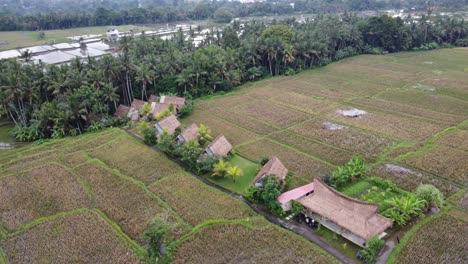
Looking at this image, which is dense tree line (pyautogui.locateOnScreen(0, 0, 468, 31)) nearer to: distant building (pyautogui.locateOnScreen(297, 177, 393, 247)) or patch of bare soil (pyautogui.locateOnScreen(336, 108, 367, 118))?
patch of bare soil (pyautogui.locateOnScreen(336, 108, 367, 118))

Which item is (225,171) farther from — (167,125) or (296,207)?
(167,125)

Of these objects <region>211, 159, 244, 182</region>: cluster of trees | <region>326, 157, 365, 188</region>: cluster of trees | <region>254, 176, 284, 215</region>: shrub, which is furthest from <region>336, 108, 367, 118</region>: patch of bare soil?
<region>254, 176, 284, 215</region>: shrub

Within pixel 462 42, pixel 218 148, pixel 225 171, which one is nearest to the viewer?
pixel 225 171

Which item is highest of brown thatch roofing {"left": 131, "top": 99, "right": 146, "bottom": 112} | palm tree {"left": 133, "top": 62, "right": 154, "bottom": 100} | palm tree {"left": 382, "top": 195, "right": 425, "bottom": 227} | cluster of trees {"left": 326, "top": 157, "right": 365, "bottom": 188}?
palm tree {"left": 133, "top": 62, "right": 154, "bottom": 100}

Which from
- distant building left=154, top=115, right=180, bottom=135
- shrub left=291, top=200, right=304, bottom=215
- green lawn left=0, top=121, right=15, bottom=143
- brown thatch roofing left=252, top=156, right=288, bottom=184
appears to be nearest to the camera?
shrub left=291, top=200, right=304, bottom=215

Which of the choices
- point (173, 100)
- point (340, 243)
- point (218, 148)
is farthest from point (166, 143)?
point (340, 243)

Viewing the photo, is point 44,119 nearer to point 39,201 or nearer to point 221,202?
point 39,201
